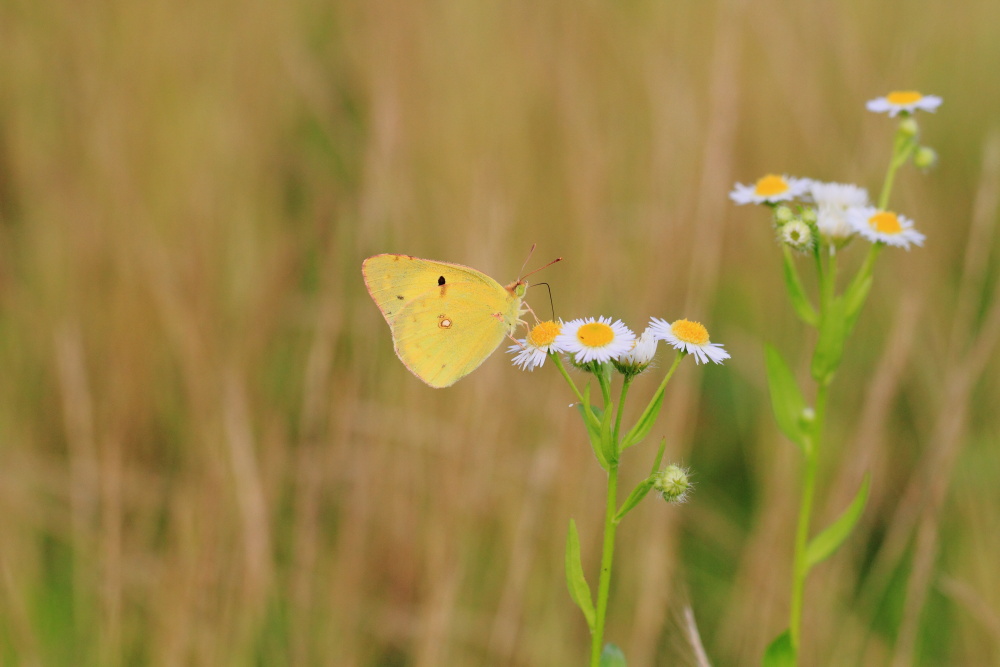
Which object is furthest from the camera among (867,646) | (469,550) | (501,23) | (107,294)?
(501,23)

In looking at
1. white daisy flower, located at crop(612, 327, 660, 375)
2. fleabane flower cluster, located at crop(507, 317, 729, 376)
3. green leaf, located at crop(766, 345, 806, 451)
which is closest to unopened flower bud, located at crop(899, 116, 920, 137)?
green leaf, located at crop(766, 345, 806, 451)

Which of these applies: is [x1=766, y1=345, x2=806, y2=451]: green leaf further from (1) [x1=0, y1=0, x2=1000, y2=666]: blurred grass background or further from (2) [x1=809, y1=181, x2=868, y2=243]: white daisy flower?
(1) [x1=0, y1=0, x2=1000, y2=666]: blurred grass background

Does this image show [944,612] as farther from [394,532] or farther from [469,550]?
[394,532]

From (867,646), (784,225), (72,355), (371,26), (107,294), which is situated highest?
(371,26)

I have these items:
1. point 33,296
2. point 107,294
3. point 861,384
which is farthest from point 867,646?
point 33,296

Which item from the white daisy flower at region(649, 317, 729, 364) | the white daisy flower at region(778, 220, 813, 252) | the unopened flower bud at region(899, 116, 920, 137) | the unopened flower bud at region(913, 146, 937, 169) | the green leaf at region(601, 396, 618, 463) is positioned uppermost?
the unopened flower bud at region(899, 116, 920, 137)

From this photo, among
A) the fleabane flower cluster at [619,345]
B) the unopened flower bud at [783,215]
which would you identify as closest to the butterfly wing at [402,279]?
the fleabane flower cluster at [619,345]
